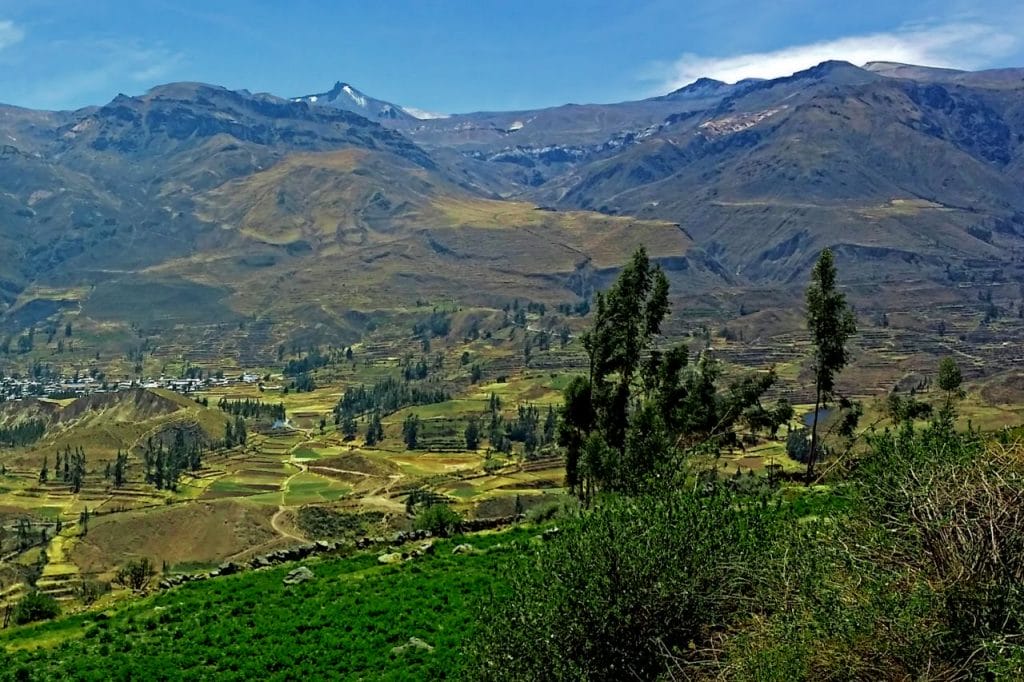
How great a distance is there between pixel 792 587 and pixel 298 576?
23.3 meters

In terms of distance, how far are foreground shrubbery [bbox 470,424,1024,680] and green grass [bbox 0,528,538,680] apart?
4.70 metres

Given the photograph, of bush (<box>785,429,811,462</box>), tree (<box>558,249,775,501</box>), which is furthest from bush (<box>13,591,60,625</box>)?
bush (<box>785,429,811,462</box>)

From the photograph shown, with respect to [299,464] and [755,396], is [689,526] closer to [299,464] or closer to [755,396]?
[755,396]

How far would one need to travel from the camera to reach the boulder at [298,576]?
107ft

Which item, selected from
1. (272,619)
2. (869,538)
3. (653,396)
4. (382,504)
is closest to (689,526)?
(869,538)

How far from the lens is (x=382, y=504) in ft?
414

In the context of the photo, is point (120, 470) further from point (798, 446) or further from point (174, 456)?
point (798, 446)

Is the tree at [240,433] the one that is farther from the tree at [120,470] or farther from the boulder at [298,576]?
the boulder at [298,576]

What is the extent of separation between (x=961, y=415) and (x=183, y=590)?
444 ft

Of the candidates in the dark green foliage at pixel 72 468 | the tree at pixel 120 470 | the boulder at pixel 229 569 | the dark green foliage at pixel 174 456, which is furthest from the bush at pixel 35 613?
the dark green foliage at pixel 72 468

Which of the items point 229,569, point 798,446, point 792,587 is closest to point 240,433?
point 798,446

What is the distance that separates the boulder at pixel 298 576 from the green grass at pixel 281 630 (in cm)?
49

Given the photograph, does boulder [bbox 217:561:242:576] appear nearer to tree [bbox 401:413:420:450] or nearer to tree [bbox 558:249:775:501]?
tree [bbox 558:249:775:501]

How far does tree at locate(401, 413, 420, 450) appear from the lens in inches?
7333
